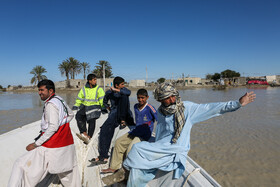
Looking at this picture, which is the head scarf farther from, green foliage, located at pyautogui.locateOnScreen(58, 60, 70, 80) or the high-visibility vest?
green foliage, located at pyautogui.locateOnScreen(58, 60, 70, 80)

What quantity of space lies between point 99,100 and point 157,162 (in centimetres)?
229

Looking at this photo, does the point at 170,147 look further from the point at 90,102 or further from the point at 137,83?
the point at 137,83

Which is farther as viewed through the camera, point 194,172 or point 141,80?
point 141,80

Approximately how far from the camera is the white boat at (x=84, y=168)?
170 cm

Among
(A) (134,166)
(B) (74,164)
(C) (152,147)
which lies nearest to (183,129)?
(C) (152,147)

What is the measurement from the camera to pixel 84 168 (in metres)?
3.00

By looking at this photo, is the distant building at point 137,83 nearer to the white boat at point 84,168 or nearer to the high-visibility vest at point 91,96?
the white boat at point 84,168


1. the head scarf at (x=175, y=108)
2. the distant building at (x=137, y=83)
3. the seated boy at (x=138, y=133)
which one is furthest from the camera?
the distant building at (x=137, y=83)

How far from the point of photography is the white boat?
1.70m

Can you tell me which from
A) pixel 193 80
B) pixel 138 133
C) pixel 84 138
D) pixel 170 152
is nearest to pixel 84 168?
pixel 84 138

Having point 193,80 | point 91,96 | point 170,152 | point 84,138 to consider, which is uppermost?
point 193,80

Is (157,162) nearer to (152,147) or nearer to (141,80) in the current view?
(152,147)

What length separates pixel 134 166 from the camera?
1.78m

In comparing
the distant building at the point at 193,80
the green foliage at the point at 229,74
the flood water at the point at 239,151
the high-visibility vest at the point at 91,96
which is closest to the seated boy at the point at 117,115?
the high-visibility vest at the point at 91,96
